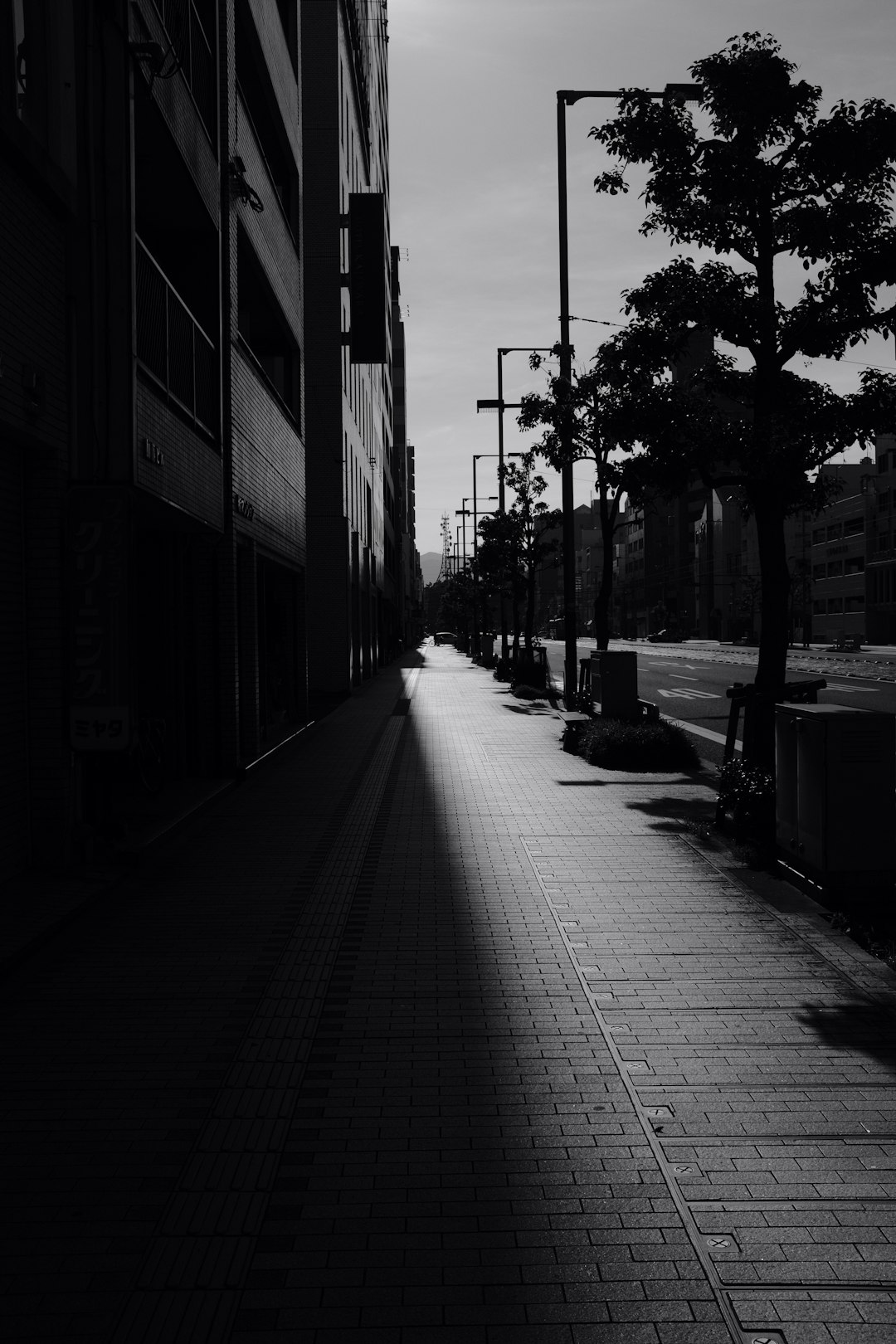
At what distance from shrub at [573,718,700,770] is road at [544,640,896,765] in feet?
2.28

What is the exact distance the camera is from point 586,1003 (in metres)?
5.98

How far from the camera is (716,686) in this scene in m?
33.8

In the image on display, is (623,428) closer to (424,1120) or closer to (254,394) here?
(254,394)

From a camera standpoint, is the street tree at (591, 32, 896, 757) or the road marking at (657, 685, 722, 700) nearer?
the street tree at (591, 32, 896, 757)

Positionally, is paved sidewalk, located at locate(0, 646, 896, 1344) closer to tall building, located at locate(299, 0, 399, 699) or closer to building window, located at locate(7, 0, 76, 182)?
building window, located at locate(7, 0, 76, 182)

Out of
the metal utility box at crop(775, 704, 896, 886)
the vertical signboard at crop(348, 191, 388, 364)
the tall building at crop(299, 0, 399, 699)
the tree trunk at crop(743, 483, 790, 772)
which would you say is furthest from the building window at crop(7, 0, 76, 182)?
the vertical signboard at crop(348, 191, 388, 364)

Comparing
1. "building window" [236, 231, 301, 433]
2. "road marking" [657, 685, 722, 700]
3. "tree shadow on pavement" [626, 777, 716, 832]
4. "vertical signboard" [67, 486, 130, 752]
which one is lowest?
"tree shadow on pavement" [626, 777, 716, 832]

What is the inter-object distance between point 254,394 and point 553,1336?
15.7 m

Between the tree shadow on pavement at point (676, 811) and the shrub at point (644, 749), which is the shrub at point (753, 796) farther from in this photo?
the shrub at point (644, 749)

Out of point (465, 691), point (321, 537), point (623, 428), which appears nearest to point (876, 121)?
point (623, 428)

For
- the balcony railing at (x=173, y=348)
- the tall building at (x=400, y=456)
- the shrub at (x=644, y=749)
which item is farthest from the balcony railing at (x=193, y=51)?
the tall building at (x=400, y=456)

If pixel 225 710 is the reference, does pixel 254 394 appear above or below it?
above

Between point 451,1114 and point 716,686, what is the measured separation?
1180 inches

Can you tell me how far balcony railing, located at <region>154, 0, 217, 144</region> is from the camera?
40.2 feet
